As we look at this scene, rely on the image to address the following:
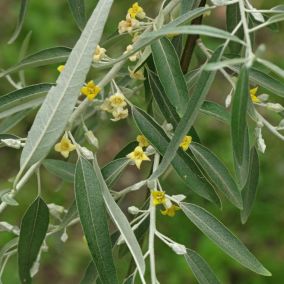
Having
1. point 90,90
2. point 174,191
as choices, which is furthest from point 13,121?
point 174,191

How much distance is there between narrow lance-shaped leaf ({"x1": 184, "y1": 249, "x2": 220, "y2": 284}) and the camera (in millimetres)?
957

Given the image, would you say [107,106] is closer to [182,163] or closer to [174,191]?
[182,163]

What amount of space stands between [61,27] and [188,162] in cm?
180

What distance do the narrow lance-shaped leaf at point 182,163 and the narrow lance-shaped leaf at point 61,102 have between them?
17 centimetres

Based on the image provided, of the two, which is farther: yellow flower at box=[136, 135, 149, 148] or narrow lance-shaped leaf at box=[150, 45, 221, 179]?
yellow flower at box=[136, 135, 149, 148]

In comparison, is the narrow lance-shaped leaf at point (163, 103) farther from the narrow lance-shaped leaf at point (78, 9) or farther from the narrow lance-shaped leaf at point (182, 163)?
the narrow lance-shaped leaf at point (78, 9)

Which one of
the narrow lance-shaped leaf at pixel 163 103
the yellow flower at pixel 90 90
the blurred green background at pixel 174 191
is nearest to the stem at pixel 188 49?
the narrow lance-shaped leaf at pixel 163 103

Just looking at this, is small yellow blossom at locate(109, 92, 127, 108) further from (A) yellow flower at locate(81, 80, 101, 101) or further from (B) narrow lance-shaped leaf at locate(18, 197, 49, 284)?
(B) narrow lance-shaped leaf at locate(18, 197, 49, 284)

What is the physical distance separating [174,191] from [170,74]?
106cm

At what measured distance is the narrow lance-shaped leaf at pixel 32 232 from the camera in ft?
3.17

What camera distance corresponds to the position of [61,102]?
2.56 feet

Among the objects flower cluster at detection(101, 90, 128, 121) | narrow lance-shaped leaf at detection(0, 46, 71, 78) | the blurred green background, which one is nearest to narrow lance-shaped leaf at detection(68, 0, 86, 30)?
narrow lance-shaped leaf at detection(0, 46, 71, 78)

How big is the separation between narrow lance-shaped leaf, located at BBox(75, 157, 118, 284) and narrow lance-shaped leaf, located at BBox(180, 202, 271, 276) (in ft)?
0.44

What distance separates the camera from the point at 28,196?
93.8 inches
